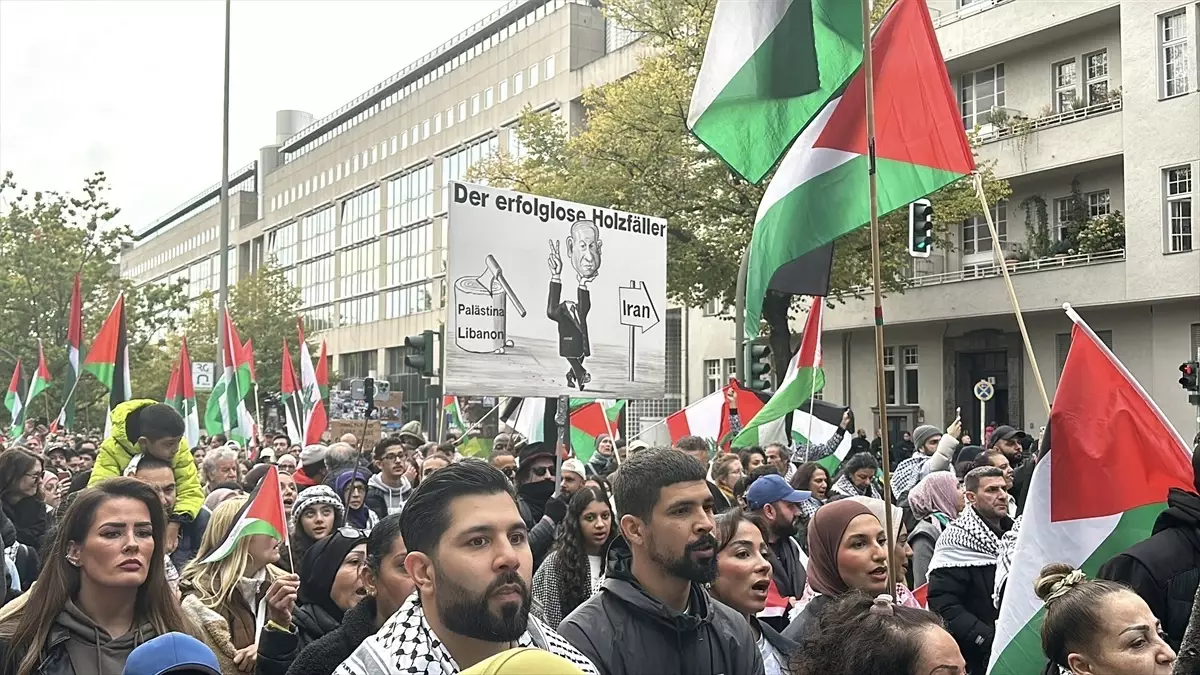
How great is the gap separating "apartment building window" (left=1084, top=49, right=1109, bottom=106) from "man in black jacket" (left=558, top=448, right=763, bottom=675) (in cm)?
2648

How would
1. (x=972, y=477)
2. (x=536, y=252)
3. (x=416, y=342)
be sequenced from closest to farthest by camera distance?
1. (x=972, y=477)
2. (x=536, y=252)
3. (x=416, y=342)

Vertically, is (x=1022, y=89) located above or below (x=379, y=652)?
above

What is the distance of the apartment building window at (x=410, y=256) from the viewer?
65375mm

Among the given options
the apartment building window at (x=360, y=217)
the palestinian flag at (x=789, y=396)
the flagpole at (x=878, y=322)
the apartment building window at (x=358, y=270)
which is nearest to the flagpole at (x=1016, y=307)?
the flagpole at (x=878, y=322)

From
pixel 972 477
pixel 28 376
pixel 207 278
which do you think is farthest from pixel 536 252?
pixel 207 278

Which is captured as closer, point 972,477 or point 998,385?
point 972,477

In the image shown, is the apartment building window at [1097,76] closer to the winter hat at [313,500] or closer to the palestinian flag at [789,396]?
the palestinian flag at [789,396]

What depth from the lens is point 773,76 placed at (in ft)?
22.5

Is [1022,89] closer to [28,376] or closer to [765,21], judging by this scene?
[765,21]

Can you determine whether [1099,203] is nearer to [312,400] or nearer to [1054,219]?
[1054,219]

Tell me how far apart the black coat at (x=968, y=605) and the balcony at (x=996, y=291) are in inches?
801

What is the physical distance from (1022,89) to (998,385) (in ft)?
24.0

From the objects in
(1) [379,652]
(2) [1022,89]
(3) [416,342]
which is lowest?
(1) [379,652]

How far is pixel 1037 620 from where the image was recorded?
4625 mm
